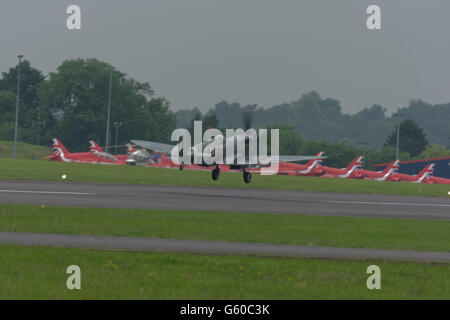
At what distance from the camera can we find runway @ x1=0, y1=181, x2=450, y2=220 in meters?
29.2

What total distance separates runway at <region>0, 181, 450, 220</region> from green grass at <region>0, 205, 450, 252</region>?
269cm

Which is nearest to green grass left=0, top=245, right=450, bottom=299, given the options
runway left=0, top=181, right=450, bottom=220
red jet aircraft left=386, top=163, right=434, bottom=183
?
runway left=0, top=181, right=450, bottom=220

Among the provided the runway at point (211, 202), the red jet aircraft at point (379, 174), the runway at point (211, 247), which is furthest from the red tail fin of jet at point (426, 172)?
the runway at point (211, 247)

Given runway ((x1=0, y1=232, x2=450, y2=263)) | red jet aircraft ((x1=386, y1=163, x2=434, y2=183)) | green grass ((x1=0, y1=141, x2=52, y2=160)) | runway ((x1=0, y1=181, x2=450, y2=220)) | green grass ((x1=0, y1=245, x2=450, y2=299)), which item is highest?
green grass ((x1=0, y1=141, x2=52, y2=160))

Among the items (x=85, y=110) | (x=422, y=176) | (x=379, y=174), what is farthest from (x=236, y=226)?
(x=85, y=110)

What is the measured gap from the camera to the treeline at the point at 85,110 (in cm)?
16450

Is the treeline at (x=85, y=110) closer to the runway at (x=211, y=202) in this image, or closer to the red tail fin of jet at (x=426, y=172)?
the red tail fin of jet at (x=426, y=172)

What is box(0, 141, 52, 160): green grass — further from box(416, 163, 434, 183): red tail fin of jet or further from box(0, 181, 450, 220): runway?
box(0, 181, 450, 220): runway

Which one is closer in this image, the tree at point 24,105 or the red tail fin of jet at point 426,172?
the red tail fin of jet at point 426,172

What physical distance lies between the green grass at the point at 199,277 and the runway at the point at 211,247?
87cm

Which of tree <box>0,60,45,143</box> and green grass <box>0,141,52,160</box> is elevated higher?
tree <box>0,60,45,143</box>
